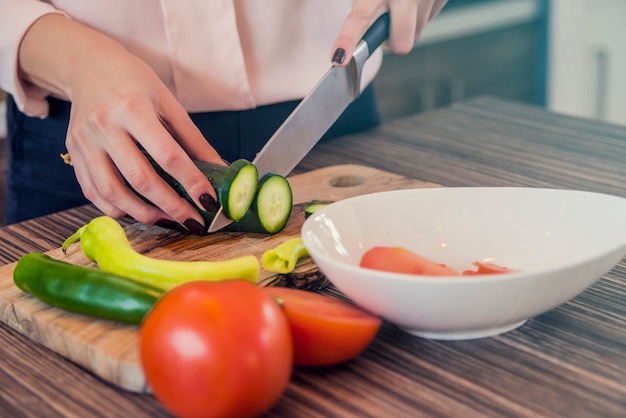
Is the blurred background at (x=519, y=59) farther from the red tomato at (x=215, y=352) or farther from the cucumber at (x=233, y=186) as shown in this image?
the red tomato at (x=215, y=352)

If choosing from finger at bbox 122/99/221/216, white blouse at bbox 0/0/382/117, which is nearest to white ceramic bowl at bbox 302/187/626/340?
finger at bbox 122/99/221/216

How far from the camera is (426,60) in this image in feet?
10.5

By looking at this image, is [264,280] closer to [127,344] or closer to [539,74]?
[127,344]

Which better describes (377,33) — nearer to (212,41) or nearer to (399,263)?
(212,41)

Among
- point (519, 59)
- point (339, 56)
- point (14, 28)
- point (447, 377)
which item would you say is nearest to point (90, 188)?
point (14, 28)

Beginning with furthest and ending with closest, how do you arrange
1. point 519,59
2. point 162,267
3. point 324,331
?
point 519,59 → point 162,267 → point 324,331

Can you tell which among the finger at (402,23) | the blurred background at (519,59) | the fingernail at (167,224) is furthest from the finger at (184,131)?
the blurred background at (519,59)

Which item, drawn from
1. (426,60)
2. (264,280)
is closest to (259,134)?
(264,280)

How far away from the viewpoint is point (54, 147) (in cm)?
146

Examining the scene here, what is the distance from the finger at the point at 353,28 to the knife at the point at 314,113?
0.05ft

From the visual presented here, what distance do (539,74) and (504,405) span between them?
3241 millimetres

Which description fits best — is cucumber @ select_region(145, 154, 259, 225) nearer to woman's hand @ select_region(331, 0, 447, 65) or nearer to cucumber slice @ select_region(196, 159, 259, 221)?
cucumber slice @ select_region(196, 159, 259, 221)

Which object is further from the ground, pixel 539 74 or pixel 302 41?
pixel 302 41

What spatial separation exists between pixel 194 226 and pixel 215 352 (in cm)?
48
